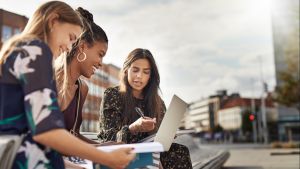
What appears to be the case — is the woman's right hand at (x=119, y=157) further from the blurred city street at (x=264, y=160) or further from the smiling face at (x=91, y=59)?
the blurred city street at (x=264, y=160)

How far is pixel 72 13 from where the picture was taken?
1.66m

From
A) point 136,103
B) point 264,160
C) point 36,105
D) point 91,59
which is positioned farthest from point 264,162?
point 36,105

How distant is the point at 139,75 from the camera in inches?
125

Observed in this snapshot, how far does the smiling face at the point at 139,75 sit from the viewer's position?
3154 millimetres

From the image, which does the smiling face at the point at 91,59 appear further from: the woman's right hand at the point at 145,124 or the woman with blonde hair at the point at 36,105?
the woman with blonde hair at the point at 36,105

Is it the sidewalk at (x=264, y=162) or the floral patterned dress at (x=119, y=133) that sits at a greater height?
the floral patterned dress at (x=119, y=133)

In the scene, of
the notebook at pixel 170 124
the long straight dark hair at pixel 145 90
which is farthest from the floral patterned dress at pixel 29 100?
the long straight dark hair at pixel 145 90

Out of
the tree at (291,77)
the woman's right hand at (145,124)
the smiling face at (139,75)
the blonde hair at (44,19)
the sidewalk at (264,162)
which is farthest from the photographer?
the tree at (291,77)

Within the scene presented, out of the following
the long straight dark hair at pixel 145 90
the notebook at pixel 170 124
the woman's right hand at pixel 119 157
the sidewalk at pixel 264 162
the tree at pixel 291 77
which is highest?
the tree at pixel 291 77

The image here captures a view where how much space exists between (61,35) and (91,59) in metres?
1.03

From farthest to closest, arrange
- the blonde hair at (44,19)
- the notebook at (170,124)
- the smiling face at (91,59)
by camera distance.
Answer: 1. the smiling face at (91,59)
2. the notebook at (170,124)
3. the blonde hair at (44,19)

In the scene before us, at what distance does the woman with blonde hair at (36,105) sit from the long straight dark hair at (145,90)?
56.9 inches

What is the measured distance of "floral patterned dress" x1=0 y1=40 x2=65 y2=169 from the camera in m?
1.45

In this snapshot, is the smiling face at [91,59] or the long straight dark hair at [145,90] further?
the long straight dark hair at [145,90]
